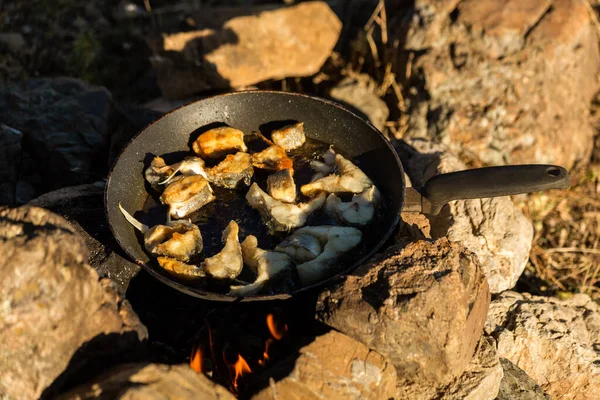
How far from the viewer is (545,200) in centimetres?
496

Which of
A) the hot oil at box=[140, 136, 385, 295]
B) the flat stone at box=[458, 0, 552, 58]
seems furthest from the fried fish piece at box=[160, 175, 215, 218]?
the flat stone at box=[458, 0, 552, 58]

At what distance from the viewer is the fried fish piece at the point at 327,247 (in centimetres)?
291

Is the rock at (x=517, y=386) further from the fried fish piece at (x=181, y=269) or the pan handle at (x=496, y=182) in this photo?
the fried fish piece at (x=181, y=269)

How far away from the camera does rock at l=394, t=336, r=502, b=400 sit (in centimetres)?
268

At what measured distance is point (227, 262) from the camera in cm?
293

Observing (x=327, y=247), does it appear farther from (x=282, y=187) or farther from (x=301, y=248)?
(x=282, y=187)

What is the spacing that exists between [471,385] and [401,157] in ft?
6.02

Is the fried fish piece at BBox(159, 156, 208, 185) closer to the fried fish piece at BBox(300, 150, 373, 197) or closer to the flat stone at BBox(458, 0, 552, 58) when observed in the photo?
the fried fish piece at BBox(300, 150, 373, 197)

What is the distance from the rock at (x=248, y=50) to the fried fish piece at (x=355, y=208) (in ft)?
8.14

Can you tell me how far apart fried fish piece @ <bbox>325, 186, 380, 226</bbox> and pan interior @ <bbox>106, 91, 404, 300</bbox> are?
9 centimetres

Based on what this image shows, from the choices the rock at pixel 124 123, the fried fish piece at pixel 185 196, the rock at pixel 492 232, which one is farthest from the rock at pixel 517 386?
the rock at pixel 124 123

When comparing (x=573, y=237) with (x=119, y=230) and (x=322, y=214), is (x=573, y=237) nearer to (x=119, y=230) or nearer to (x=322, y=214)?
(x=322, y=214)

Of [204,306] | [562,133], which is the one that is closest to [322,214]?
[204,306]

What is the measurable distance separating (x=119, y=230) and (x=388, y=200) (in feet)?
5.17
